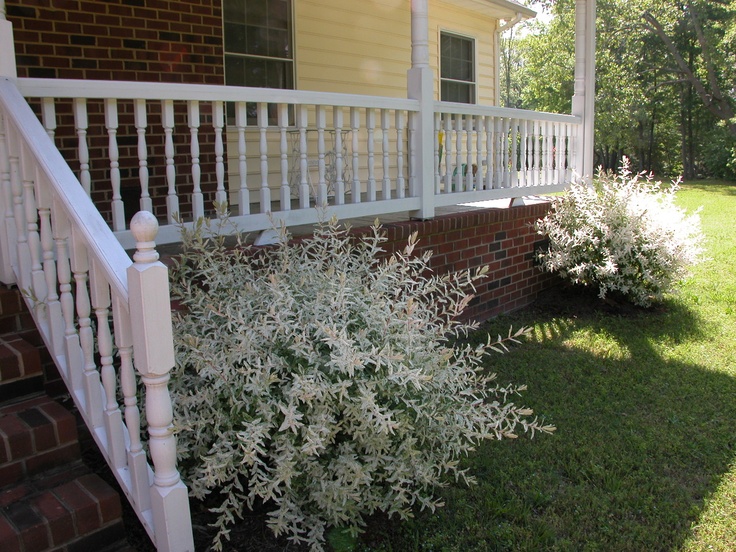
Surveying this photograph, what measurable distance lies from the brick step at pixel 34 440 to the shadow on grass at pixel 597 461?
4.22 ft

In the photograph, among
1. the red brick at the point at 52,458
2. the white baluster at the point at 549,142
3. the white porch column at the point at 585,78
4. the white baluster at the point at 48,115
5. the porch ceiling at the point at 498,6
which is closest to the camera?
the red brick at the point at 52,458

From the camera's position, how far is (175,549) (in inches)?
87.6

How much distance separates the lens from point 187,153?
561cm

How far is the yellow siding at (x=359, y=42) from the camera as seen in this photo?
7191 millimetres

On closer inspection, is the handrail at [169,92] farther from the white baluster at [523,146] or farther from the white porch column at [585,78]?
the white porch column at [585,78]

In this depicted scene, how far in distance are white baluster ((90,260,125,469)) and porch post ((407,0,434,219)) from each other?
10.1ft

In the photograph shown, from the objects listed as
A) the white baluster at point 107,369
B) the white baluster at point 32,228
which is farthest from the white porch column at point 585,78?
the white baluster at point 107,369

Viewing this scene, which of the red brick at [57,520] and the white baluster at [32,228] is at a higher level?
the white baluster at [32,228]

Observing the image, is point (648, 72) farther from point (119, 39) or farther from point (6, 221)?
point (6, 221)

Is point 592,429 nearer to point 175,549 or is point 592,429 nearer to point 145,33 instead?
point 175,549

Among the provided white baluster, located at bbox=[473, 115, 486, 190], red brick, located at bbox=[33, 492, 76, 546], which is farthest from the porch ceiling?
red brick, located at bbox=[33, 492, 76, 546]

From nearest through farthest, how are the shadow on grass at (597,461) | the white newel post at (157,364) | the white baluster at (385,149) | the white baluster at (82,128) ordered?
the white newel post at (157,364) → the shadow on grass at (597,461) → the white baluster at (82,128) → the white baluster at (385,149)

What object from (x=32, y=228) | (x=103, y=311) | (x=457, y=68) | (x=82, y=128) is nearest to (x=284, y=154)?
(x=82, y=128)

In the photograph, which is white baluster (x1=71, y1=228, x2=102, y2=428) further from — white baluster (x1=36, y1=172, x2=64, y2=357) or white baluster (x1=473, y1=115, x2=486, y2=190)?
white baluster (x1=473, y1=115, x2=486, y2=190)
